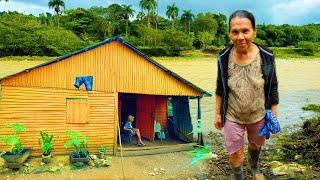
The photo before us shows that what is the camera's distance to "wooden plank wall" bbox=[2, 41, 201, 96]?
45.1 feet

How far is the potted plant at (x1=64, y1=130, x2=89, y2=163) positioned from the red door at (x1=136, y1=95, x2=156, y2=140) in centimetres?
310

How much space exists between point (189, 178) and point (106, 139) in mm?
3492

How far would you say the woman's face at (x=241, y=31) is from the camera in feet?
12.6

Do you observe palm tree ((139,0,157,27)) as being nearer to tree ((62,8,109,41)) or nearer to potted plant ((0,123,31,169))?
tree ((62,8,109,41))

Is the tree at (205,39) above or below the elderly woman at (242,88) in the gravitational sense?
above

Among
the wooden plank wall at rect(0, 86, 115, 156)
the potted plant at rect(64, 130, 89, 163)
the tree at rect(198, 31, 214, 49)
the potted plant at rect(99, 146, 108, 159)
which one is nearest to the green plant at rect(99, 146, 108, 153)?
the potted plant at rect(99, 146, 108, 159)

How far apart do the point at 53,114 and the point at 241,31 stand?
35.7 ft

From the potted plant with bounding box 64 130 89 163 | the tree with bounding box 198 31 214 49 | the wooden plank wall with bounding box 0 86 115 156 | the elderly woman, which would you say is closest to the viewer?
the elderly woman

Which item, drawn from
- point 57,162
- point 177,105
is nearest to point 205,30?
point 177,105

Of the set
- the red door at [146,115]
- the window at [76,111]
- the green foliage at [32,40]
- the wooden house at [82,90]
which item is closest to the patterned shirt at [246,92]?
the wooden house at [82,90]

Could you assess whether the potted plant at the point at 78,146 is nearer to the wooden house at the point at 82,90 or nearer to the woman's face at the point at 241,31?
the wooden house at the point at 82,90

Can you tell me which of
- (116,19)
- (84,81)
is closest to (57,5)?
(116,19)

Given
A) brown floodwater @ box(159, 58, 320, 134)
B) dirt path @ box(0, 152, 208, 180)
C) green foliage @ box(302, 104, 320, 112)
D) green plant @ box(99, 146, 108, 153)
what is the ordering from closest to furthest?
dirt path @ box(0, 152, 208, 180) < green plant @ box(99, 146, 108, 153) < brown floodwater @ box(159, 58, 320, 134) < green foliage @ box(302, 104, 320, 112)

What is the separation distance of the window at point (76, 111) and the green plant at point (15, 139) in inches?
57.6
